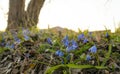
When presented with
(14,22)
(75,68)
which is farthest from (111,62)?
(14,22)

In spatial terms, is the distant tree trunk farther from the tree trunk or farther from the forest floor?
the forest floor

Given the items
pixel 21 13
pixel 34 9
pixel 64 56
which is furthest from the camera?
pixel 34 9

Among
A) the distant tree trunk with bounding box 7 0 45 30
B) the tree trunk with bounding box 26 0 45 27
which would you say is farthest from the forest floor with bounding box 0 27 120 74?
the tree trunk with bounding box 26 0 45 27

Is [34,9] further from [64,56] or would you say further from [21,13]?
[64,56]

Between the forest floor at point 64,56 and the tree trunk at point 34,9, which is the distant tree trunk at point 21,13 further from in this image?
the forest floor at point 64,56

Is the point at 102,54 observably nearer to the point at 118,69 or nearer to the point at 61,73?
the point at 118,69

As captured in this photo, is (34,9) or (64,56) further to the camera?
(34,9)

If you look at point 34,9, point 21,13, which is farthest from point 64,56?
point 34,9
